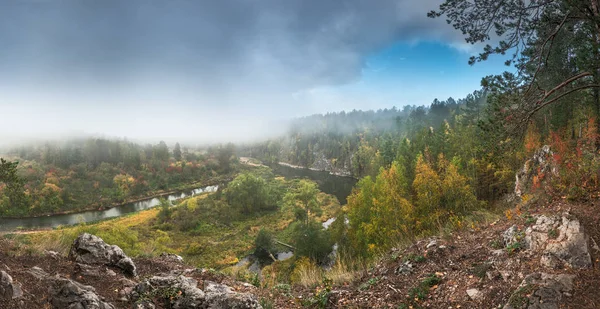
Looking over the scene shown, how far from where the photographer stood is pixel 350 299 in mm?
7969

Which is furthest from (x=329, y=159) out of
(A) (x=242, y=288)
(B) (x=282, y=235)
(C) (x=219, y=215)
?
(A) (x=242, y=288)

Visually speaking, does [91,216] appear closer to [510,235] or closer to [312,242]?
[312,242]

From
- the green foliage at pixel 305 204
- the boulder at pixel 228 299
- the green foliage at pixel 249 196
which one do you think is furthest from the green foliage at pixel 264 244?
the boulder at pixel 228 299

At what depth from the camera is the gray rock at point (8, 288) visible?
608 cm

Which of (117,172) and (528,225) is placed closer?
(528,225)

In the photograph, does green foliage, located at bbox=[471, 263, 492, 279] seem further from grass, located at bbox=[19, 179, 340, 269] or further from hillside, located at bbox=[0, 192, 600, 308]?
grass, located at bbox=[19, 179, 340, 269]

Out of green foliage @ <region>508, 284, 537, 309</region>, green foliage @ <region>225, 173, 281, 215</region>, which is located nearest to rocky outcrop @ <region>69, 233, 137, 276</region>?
green foliage @ <region>508, 284, 537, 309</region>

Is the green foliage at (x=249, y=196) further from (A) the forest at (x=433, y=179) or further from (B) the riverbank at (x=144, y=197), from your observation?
(B) the riverbank at (x=144, y=197)

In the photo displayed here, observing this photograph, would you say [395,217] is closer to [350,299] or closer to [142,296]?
[350,299]

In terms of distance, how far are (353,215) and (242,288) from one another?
2543cm

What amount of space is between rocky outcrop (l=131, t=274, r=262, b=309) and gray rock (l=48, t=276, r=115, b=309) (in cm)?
105

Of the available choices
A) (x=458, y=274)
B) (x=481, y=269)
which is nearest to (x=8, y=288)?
(x=458, y=274)

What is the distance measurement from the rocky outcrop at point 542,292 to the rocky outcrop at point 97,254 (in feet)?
36.1

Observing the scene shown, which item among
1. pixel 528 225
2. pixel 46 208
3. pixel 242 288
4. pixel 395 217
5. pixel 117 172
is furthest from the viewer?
pixel 117 172
